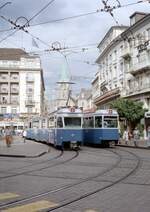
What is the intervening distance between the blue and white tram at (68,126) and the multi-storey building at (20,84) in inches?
2843

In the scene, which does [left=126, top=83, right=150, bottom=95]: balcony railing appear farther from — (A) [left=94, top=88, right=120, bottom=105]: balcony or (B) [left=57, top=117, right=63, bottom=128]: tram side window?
(B) [left=57, top=117, right=63, bottom=128]: tram side window

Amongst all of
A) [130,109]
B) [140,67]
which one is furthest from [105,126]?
[140,67]

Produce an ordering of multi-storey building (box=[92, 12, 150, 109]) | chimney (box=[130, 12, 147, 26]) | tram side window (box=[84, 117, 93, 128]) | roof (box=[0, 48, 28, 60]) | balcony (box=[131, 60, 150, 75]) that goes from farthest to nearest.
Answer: roof (box=[0, 48, 28, 60]), chimney (box=[130, 12, 147, 26]), multi-storey building (box=[92, 12, 150, 109]), balcony (box=[131, 60, 150, 75]), tram side window (box=[84, 117, 93, 128])

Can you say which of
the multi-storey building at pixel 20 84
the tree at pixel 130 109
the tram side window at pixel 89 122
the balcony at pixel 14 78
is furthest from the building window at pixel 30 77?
the tram side window at pixel 89 122

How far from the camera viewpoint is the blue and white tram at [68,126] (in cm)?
2951

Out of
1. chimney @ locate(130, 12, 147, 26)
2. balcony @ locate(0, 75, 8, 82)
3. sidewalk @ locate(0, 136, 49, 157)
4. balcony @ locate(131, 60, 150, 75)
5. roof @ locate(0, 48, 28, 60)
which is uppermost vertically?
roof @ locate(0, 48, 28, 60)

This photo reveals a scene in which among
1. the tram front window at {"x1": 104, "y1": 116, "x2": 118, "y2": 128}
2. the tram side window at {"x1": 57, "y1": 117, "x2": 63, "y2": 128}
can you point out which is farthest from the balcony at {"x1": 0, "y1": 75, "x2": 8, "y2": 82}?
the tram side window at {"x1": 57, "y1": 117, "x2": 63, "y2": 128}

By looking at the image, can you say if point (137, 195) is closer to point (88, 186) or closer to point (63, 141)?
point (88, 186)

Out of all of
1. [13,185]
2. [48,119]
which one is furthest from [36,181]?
[48,119]

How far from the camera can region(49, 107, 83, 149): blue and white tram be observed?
29.5 m

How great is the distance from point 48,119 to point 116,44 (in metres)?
32.5

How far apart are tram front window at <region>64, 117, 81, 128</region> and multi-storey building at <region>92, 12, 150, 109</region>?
15.0 meters

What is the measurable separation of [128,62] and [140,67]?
20.3 ft

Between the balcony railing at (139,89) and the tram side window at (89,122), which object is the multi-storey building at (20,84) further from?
the tram side window at (89,122)
